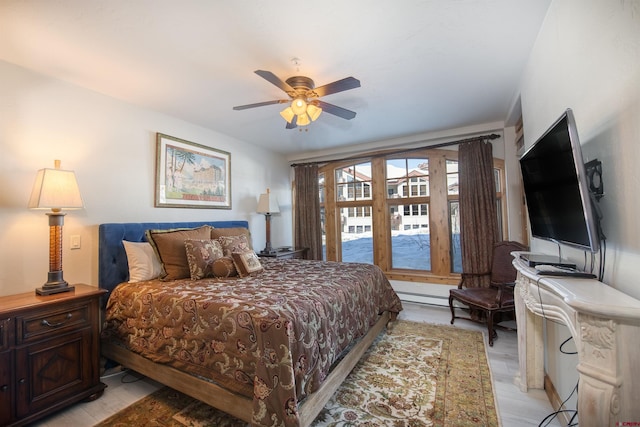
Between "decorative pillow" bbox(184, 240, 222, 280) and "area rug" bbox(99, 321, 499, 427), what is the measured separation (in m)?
0.93

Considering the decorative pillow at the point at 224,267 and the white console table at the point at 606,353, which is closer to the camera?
the white console table at the point at 606,353

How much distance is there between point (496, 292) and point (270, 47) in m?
3.54

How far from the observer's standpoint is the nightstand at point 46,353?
5.41ft

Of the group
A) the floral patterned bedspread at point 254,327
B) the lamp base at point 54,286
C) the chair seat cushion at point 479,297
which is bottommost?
the chair seat cushion at point 479,297

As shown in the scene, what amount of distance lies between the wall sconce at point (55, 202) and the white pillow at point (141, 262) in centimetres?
44

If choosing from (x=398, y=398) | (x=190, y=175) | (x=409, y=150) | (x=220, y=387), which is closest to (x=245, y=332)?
(x=220, y=387)

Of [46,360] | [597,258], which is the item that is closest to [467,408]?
[597,258]

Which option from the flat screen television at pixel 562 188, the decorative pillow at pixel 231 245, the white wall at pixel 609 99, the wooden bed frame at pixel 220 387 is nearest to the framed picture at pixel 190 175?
the decorative pillow at pixel 231 245

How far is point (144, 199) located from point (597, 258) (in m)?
3.69

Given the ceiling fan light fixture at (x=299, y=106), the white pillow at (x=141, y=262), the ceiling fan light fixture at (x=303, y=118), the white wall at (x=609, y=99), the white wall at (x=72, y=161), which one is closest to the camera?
the white wall at (x=609, y=99)

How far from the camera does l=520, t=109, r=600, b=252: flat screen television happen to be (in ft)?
3.62

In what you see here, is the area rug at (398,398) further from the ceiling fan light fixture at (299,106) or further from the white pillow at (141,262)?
the ceiling fan light fixture at (299,106)

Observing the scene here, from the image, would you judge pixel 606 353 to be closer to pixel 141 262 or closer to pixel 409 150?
pixel 141 262

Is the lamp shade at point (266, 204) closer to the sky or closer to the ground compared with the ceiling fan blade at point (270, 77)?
closer to the ground
